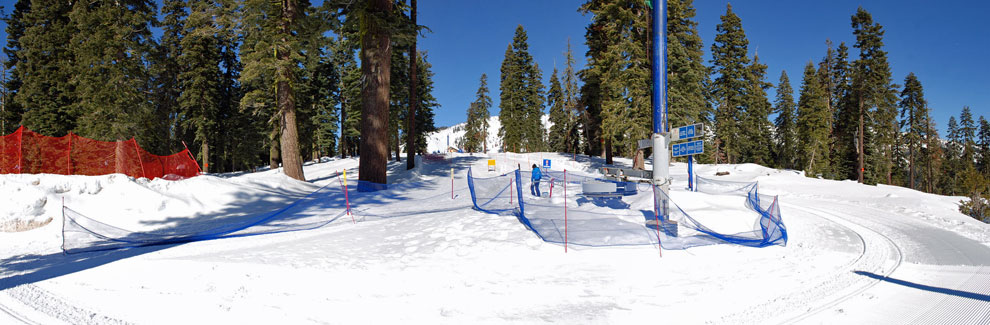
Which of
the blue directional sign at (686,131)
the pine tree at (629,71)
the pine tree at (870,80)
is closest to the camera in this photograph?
the blue directional sign at (686,131)

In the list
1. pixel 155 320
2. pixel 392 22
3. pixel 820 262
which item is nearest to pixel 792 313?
pixel 820 262

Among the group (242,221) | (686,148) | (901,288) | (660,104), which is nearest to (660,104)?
(660,104)

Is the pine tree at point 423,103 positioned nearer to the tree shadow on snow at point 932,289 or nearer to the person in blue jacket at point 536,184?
the person in blue jacket at point 536,184

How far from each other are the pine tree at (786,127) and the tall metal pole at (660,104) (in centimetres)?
4896

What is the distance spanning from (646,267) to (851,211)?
34.3ft

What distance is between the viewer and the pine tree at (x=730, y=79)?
36.6 meters

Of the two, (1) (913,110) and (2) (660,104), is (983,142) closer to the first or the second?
(1) (913,110)

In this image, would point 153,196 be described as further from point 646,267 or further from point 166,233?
point 646,267

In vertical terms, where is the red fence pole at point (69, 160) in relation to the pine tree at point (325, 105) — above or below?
below

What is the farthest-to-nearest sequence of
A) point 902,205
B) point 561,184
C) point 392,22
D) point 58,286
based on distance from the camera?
1. point 392,22
2. point 902,205
3. point 561,184
4. point 58,286

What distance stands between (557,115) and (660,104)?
2028 inches

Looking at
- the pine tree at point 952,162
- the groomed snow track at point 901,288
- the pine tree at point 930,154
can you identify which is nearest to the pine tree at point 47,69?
the groomed snow track at point 901,288

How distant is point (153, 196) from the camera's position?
33.1ft

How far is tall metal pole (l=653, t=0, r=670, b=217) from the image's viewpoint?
8.09 meters
